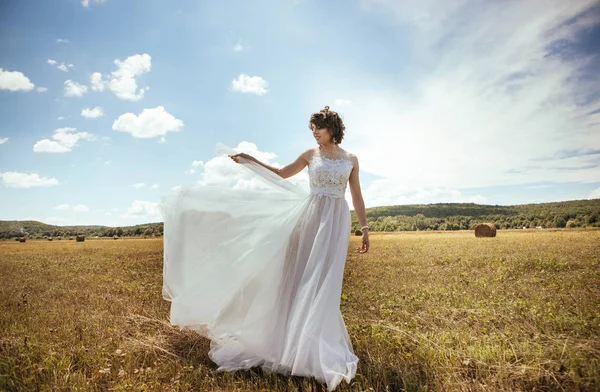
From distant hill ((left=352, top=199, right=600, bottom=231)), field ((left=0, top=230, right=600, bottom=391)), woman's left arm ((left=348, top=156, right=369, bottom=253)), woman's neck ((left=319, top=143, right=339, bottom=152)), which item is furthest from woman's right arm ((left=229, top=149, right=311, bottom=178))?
distant hill ((left=352, top=199, right=600, bottom=231))

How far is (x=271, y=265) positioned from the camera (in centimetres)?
484

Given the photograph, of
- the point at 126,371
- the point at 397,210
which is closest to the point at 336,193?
the point at 126,371

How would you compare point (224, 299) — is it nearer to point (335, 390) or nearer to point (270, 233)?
point (270, 233)

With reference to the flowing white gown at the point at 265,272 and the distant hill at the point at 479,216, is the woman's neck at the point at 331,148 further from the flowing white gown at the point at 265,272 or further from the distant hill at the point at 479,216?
the distant hill at the point at 479,216

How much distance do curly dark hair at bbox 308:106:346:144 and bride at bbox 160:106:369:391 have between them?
0.04 ft

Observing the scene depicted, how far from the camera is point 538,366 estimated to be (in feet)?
12.8

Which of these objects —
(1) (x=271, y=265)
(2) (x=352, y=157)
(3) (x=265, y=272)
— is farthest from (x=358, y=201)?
(3) (x=265, y=272)

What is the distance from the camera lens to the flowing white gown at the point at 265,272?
439 centimetres

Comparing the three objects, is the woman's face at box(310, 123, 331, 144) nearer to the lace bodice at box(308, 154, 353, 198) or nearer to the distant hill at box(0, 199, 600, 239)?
the lace bodice at box(308, 154, 353, 198)

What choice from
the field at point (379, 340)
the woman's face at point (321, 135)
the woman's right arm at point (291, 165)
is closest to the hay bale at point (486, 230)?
the field at point (379, 340)

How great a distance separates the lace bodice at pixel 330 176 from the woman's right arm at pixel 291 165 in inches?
15.3

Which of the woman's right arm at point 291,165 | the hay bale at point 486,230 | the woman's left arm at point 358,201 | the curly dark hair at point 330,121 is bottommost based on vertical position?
the hay bale at point 486,230

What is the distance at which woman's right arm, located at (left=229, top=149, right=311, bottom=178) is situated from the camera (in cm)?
545

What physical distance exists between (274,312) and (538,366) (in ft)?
9.49
